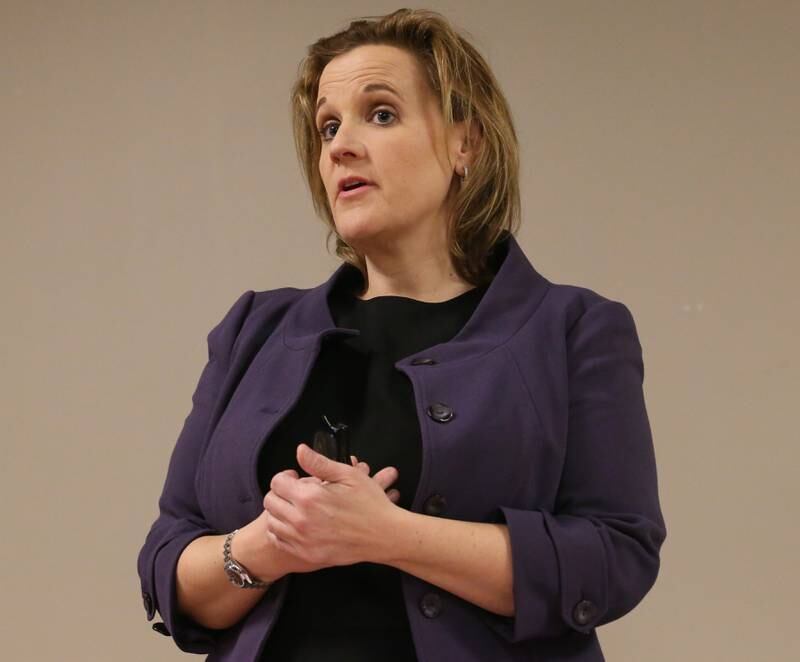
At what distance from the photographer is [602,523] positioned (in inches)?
57.6

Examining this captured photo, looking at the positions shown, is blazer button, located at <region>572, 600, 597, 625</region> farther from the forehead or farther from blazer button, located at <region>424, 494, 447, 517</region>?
the forehead

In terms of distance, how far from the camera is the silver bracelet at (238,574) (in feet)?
4.74

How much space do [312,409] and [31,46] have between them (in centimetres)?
156

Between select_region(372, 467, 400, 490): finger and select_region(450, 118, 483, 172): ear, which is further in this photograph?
select_region(450, 118, 483, 172): ear

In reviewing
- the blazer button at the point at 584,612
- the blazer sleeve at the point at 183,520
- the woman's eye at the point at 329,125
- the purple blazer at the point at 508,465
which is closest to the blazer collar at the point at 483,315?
the purple blazer at the point at 508,465

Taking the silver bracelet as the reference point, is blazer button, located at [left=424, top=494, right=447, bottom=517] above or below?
above

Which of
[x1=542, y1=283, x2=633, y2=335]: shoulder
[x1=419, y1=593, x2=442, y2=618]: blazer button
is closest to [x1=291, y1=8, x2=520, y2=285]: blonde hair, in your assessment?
[x1=542, y1=283, x2=633, y2=335]: shoulder

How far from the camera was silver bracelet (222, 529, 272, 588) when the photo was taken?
4.74 ft

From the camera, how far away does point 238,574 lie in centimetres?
145

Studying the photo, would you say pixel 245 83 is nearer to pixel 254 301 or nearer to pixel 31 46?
pixel 31 46

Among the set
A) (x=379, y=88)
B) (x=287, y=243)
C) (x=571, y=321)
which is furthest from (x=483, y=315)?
(x=287, y=243)

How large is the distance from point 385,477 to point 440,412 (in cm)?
11

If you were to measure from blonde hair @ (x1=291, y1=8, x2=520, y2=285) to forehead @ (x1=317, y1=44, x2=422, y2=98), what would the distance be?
0.06ft

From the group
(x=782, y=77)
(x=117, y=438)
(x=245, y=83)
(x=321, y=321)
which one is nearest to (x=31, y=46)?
(x=245, y=83)
